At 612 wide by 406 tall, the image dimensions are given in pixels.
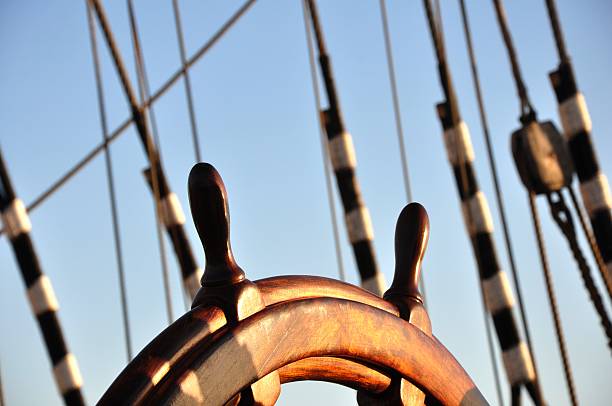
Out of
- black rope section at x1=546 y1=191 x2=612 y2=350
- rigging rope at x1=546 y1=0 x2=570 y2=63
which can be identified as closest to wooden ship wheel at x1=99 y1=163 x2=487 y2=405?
black rope section at x1=546 y1=191 x2=612 y2=350

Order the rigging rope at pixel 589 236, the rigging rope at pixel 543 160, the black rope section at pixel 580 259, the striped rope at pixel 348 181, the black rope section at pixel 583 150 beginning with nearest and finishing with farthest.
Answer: the black rope section at pixel 580 259, the rigging rope at pixel 589 236, the rigging rope at pixel 543 160, the black rope section at pixel 583 150, the striped rope at pixel 348 181

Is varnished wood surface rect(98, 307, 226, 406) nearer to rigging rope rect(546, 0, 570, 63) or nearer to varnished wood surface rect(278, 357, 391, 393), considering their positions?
varnished wood surface rect(278, 357, 391, 393)

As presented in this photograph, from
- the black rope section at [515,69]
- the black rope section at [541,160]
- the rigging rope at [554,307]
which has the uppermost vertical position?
the black rope section at [515,69]

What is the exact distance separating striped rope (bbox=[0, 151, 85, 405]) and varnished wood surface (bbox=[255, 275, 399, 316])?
163 inches

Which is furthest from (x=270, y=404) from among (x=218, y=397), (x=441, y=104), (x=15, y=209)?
(x=15, y=209)

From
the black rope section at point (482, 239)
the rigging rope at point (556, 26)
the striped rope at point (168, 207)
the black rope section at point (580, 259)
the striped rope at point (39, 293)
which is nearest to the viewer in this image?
the black rope section at point (580, 259)

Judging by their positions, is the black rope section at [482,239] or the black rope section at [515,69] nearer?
the black rope section at [515,69]

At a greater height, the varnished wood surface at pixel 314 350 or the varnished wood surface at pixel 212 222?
the varnished wood surface at pixel 212 222

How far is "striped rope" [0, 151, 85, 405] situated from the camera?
4.38 m

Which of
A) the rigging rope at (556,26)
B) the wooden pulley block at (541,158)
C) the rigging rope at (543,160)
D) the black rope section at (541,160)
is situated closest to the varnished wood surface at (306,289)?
the black rope section at (541,160)

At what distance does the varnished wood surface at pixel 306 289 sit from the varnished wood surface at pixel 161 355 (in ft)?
0.10

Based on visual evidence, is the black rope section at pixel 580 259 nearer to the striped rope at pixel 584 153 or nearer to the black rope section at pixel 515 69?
the black rope section at pixel 515 69

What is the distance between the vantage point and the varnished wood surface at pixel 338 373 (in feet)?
1.28

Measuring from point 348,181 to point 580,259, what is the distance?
83.0 inches
